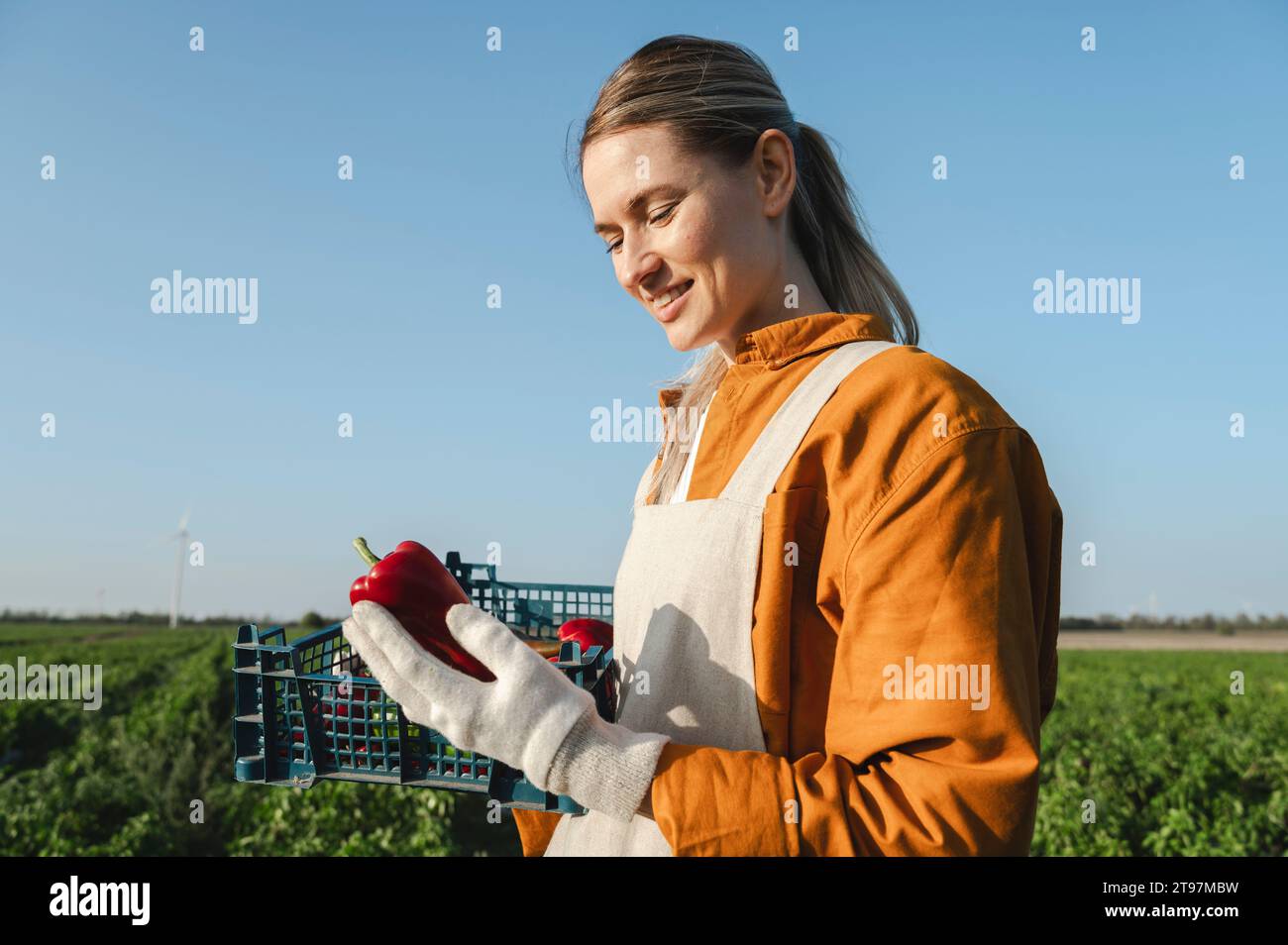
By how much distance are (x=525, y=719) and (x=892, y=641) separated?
580 mm

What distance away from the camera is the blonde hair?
187cm

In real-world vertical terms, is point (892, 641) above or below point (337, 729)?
above

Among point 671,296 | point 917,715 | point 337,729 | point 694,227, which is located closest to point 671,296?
point 671,296

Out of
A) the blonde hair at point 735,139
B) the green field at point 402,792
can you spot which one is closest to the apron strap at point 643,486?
the blonde hair at point 735,139

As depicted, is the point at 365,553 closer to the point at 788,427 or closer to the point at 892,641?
the point at 788,427

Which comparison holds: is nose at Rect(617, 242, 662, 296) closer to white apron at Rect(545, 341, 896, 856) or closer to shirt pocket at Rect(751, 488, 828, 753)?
white apron at Rect(545, 341, 896, 856)

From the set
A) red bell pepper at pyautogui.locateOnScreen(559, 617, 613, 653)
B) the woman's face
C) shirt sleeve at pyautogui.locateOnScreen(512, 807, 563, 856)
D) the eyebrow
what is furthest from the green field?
the eyebrow

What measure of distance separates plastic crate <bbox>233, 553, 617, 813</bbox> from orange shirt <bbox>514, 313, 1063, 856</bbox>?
31 cm

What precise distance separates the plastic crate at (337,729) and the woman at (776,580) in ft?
0.47

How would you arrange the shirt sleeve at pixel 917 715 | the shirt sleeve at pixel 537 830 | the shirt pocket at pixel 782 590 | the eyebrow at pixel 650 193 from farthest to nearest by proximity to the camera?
the shirt sleeve at pixel 537 830
the eyebrow at pixel 650 193
the shirt pocket at pixel 782 590
the shirt sleeve at pixel 917 715

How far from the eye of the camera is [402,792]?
754 centimetres

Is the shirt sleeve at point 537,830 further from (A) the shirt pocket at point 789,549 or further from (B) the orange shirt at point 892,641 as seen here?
(A) the shirt pocket at point 789,549

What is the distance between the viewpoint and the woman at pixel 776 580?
1.43 meters
